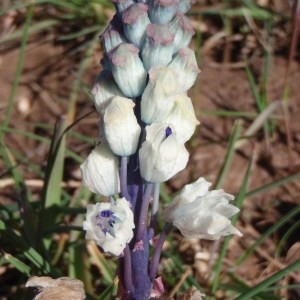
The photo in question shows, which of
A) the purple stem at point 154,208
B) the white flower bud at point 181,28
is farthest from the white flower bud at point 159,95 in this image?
the purple stem at point 154,208

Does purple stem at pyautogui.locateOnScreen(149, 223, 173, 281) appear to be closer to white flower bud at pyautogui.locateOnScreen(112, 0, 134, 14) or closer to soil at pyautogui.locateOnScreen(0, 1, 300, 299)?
white flower bud at pyautogui.locateOnScreen(112, 0, 134, 14)

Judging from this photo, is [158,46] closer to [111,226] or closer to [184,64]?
[184,64]

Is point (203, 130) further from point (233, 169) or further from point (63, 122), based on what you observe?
point (63, 122)

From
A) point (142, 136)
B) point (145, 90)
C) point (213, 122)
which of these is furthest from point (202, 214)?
point (213, 122)

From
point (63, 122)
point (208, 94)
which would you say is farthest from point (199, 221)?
point (208, 94)

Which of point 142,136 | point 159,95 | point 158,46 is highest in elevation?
point 158,46

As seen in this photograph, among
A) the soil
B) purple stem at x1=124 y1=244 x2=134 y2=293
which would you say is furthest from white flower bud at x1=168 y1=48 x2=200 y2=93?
the soil
